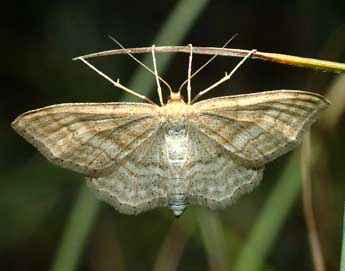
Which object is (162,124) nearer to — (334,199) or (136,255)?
(334,199)

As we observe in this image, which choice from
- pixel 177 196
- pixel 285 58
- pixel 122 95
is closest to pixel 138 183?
→ pixel 177 196

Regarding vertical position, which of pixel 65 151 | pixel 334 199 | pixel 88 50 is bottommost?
pixel 334 199

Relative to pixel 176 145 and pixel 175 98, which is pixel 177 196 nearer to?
pixel 176 145

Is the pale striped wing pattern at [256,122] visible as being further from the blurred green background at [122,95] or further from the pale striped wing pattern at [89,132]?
the blurred green background at [122,95]

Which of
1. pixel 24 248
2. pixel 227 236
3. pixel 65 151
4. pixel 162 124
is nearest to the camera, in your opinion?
pixel 65 151

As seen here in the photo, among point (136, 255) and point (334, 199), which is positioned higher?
point (334, 199)

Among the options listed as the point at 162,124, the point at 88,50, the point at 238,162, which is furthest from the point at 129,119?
the point at 88,50

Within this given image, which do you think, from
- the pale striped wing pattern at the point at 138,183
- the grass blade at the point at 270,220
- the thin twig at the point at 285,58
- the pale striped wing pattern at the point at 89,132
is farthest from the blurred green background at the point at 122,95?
the thin twig at the point at 285,58
